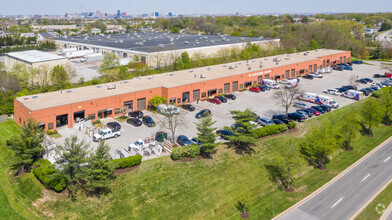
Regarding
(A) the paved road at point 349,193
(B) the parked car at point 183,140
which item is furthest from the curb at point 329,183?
(B) the parked car at point 183,140

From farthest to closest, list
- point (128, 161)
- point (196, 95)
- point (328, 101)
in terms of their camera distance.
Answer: point (196, 95)
point (328, 101)
point (128, 161)

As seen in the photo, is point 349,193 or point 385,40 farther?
point 385,40

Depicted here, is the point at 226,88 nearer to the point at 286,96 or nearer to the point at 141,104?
the point at 286,96

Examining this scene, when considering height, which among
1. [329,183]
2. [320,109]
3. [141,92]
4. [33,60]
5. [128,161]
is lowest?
[329,183]

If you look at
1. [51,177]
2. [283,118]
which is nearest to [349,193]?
[283,118]

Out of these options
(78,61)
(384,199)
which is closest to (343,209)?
(384,199)

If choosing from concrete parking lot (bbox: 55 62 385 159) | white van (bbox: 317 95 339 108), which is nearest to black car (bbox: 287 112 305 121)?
concrete parking lot (bbox: 55 62 385 159)

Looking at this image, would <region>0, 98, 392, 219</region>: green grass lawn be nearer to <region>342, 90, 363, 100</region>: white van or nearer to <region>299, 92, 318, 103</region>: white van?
<region>299, 92, 318, 103</region>: white van
